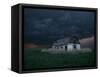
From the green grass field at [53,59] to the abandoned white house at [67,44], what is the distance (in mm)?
116

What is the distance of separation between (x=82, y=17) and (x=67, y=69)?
0.92 metres

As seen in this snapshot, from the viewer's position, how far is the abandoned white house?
197 inches

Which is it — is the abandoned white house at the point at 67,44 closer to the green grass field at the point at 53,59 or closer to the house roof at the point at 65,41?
the house roof at the point at 65,41

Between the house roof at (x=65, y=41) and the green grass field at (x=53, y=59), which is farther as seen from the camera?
the house roof at (x=65, y=41)

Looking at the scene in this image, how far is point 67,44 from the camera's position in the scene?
16.7ft

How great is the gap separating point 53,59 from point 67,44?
355mm

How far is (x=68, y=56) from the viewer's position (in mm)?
5098

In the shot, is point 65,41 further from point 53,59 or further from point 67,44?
point 53,59

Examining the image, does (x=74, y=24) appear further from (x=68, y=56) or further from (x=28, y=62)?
(x=28, y=62)

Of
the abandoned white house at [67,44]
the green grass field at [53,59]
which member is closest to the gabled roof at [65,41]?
the abandoned white house at [67,44]

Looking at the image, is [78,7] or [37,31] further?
[78,7]

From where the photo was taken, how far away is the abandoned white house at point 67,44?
4992 millimetres

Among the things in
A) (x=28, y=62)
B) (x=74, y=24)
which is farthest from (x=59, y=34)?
(x=28, y=62)

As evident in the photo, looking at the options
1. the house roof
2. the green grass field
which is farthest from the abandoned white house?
the green grass field
